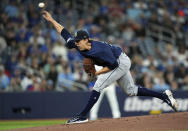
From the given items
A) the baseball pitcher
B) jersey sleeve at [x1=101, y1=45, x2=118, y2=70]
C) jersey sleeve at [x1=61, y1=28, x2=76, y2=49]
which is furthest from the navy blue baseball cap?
jersey sleeve at [x1=101, y1=45, x2=118, y2=70]

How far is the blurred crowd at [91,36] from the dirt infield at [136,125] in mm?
4967

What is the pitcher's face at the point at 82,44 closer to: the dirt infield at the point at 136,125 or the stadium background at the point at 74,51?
the dirt infield at the point at 136,125

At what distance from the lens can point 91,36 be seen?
16.8 meters

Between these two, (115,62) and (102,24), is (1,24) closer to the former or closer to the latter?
(102,24)

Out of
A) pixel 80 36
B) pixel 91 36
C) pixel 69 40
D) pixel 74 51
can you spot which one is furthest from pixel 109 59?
pixel 91 36

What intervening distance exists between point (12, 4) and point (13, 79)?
10.5ft

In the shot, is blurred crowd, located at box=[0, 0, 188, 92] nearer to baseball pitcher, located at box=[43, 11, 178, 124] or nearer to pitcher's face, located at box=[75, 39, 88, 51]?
baseball pitcher, located at box=[43, 11, 178, 124]

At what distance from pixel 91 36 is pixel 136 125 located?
8589 millimetres

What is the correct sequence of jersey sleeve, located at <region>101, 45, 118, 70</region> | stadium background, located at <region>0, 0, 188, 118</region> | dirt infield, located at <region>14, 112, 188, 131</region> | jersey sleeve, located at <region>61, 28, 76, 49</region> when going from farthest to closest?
stadium background, located at <region>0, 0, 188, 118</region>
jersey sleeve, located at <region>61, 28, 76, 49</region>
jersey sleeve, located at <region>101, 45, 118, 70</region>
dirt infield, located at <region>14, 112, 188, 131</region>

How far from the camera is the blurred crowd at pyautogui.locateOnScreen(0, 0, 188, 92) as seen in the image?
15.3 metres

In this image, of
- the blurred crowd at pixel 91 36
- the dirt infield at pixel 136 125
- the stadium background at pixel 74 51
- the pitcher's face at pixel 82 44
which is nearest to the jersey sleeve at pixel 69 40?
the pitcher's face at pixel 82 44

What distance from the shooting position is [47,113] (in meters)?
15.3

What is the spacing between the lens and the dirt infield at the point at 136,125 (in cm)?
824

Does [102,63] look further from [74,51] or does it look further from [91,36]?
[91,36]
